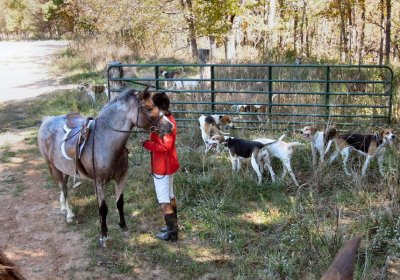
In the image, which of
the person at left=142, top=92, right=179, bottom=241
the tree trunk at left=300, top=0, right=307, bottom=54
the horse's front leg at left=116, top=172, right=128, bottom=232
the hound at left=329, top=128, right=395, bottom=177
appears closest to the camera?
the person at left=142, top=92, right=179, bottom=241

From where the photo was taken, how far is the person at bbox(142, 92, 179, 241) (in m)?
5.41

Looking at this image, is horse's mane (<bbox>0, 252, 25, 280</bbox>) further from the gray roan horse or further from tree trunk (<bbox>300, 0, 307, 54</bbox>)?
tree trunk (<bbox>300, 0, 307, 54</bbox>)

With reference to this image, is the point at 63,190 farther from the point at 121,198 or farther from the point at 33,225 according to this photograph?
the point at 121,198

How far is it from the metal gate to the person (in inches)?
147

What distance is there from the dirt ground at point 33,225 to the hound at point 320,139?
404 cm

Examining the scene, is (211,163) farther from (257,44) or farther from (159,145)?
(257,44)

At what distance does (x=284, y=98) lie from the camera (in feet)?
34.1

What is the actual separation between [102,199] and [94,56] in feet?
52.3

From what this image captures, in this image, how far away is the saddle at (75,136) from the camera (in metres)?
5.74

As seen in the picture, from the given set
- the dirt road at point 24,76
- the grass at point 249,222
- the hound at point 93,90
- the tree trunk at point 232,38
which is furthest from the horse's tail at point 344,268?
the dirt road at point 24,76

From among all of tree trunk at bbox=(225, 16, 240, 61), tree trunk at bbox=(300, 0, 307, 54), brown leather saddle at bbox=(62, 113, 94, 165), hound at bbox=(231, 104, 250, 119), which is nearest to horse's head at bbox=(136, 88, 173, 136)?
brown leather saddle at bbox=(62, 113, 94, 165)

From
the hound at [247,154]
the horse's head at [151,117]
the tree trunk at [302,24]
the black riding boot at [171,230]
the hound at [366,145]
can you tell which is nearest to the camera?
the horse's head at [151,117]

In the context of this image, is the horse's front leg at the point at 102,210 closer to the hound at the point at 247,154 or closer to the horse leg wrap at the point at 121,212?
the horse leg wrap at the point at 121,212

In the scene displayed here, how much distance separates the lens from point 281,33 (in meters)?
16.3
